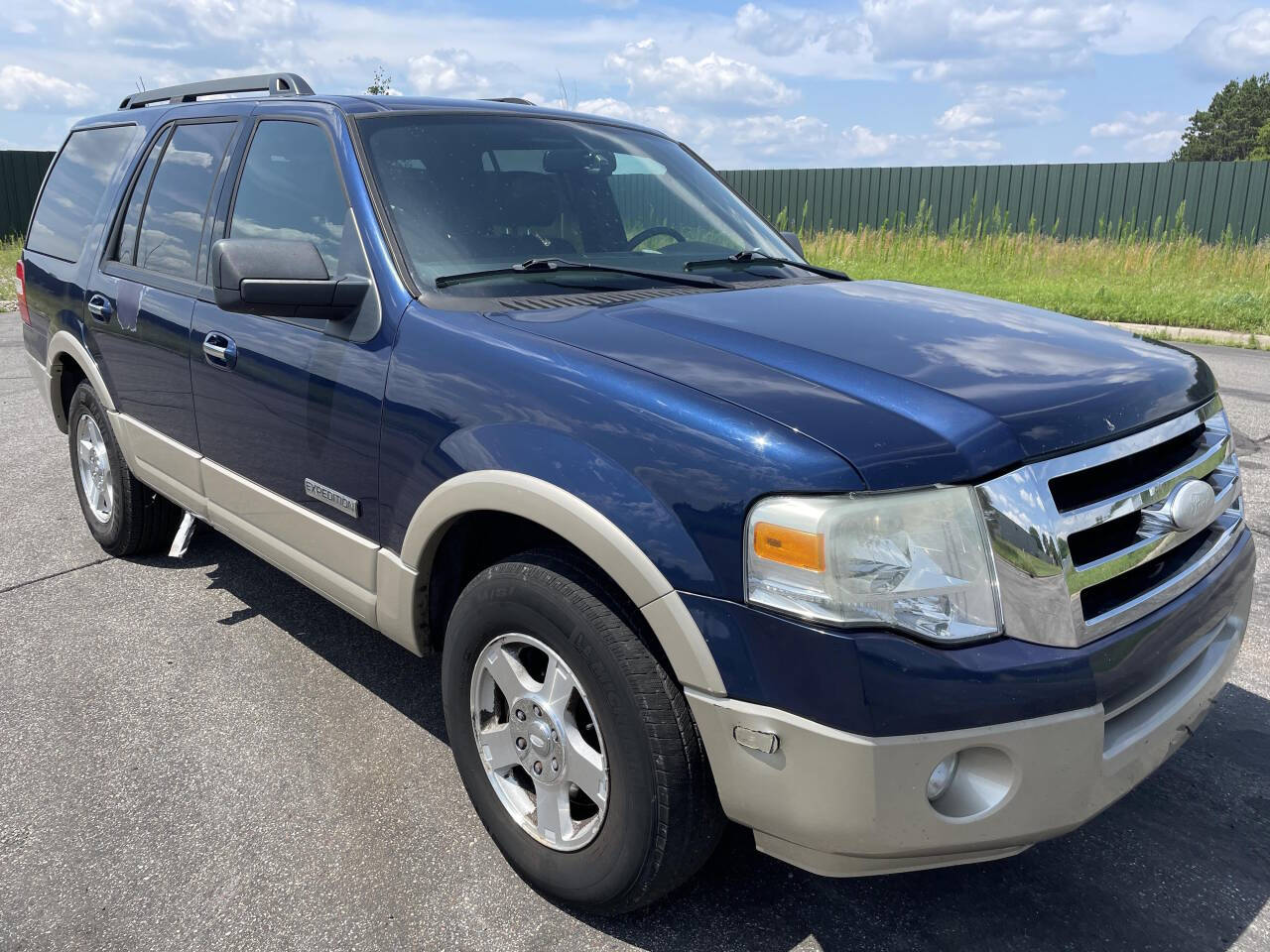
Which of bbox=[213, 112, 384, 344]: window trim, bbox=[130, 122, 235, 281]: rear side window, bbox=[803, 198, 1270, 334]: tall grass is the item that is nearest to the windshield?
bbox=[213, 112, 384, 344]: window trim

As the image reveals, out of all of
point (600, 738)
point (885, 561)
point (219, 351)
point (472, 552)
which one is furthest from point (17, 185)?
point (885, 561)

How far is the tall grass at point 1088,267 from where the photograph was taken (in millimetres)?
12922

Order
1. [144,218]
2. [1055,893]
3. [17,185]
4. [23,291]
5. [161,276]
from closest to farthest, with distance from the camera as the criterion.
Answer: [1055,893] < [161,276] < [144,218] < [23,291] < [17,185]

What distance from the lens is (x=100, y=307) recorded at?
4180 mm

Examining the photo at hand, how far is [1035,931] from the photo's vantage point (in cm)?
233

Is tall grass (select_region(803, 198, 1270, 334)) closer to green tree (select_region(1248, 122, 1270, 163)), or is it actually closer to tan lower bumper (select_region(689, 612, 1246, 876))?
tan lower bumper (select_region(689, 612, 1246, 876))

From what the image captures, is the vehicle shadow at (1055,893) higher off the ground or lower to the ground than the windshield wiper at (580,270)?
lower

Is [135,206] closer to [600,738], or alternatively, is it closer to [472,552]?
[472,552]

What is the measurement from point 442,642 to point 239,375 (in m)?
1.15

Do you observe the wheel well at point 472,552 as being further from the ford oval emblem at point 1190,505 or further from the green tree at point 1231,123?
the green tree at point 1231,123

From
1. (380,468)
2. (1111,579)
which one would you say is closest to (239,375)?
(380,468)

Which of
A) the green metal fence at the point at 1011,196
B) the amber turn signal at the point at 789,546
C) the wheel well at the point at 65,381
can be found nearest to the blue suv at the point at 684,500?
the amber turn signal at the point at 789,546

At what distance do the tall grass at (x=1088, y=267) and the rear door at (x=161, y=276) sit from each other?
35.8 feet

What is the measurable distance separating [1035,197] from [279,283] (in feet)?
74.1
